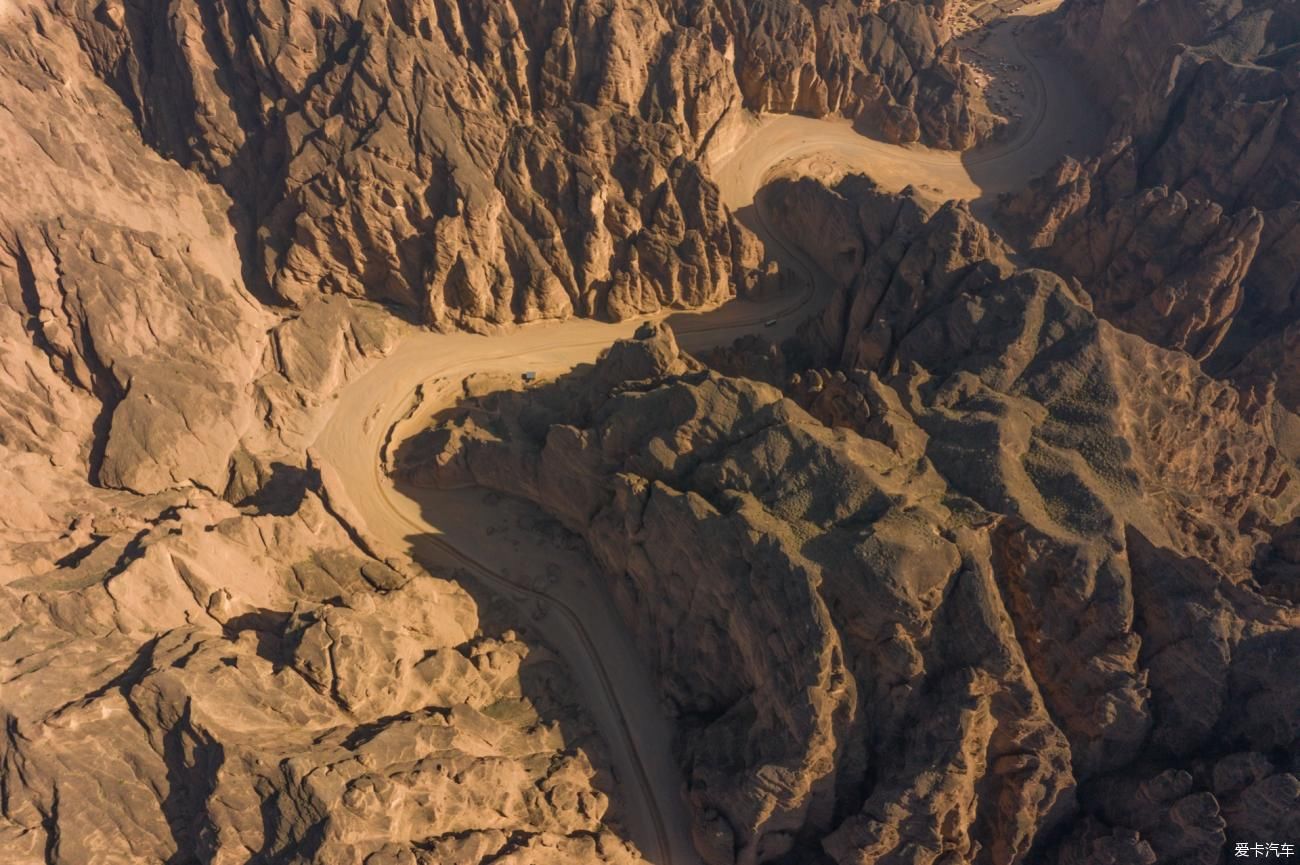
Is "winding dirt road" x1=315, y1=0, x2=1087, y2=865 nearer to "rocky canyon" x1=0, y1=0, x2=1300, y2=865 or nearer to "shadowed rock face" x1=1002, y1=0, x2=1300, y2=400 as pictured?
"rocky canyon" x1=0, y1=0, x2=1300, y2=865

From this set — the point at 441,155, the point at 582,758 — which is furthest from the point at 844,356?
the point at 441,155

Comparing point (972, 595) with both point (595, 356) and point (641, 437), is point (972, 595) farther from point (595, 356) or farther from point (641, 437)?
point (595, 356)

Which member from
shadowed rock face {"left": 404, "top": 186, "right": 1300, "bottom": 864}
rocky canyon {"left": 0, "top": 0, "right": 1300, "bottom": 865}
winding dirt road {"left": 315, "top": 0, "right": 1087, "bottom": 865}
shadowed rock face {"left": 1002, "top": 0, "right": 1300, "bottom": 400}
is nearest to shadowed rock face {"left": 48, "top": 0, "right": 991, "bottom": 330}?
rocky canyon {"left": 0, "top": 0, "right": 1300, "bottom": 865}

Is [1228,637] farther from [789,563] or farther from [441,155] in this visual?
[441,155]

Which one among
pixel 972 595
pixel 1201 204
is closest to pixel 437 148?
pixel 972 595

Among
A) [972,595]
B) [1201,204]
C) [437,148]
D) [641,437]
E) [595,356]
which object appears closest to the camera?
[972,595]

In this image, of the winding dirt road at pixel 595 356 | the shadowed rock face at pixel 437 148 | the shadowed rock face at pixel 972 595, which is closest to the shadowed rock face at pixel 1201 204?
the winding dirt road at pixel 595 356

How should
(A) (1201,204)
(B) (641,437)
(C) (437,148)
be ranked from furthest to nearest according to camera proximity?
(C) (437,148)
(A) (1201,204)
(B) (641,437)

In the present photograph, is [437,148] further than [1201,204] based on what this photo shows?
Yes
